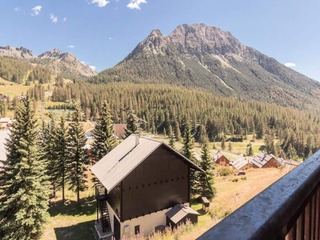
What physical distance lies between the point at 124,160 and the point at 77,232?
10.1m

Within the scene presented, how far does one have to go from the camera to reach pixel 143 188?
2483 centimetres

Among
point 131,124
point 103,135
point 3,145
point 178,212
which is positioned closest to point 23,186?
point 178,212

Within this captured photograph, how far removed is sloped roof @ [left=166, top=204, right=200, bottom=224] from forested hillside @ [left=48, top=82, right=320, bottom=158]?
368ft

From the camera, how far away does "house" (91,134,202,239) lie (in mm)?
24141

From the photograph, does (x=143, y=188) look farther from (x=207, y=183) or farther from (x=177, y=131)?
(x=177, y=131)

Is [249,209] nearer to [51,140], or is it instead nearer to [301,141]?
[51,140]

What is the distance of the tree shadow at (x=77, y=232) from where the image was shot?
27906mm

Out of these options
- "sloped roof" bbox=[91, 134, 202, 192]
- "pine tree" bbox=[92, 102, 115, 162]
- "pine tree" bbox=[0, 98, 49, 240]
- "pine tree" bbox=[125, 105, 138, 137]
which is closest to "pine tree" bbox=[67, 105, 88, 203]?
"pine tree" bbox=[92, 102, 115, 162]

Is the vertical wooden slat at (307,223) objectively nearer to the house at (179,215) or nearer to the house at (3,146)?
the house at (179,215)

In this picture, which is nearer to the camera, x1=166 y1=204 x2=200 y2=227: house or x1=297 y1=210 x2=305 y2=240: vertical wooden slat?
x1=297 y1=210 x2=305 y2=240: vertical wooden slat

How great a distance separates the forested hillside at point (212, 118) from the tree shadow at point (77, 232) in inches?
4271

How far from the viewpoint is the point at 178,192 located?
2686cm

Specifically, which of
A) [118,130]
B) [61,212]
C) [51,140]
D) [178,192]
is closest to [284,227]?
[178,192]

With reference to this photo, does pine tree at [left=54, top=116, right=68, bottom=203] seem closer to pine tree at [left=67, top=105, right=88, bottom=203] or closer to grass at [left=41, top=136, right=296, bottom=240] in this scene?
pine tree at [left=67, top=105, right=88, bottom=203]
